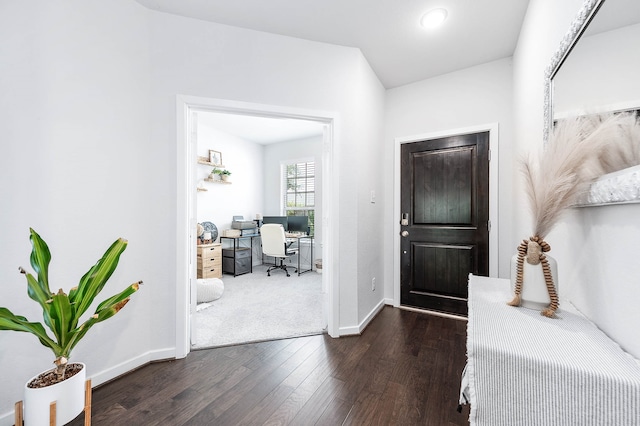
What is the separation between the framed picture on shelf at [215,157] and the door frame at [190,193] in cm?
278

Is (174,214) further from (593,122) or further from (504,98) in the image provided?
(504,98)

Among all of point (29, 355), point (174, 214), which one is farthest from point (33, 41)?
point (29, 355)

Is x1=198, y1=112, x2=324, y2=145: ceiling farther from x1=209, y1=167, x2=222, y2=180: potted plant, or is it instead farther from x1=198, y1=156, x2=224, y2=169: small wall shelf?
x1=209, y1=167, x2=222, y2=180: potted plant

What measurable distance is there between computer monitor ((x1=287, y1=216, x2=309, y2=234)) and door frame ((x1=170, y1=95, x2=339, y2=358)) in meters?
2.93

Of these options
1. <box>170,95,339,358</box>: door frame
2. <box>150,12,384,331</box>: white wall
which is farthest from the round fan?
<box>150,12,384,331</box>: white wall

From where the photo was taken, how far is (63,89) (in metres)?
1.51

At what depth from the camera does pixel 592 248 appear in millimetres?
902

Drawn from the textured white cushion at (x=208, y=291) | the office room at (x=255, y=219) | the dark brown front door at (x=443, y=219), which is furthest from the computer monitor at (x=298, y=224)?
the dark brown front door at (x=443, y=219)

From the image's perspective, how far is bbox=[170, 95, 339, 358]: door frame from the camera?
192 cm

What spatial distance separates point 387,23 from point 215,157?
3739mm

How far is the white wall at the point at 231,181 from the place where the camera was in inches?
181

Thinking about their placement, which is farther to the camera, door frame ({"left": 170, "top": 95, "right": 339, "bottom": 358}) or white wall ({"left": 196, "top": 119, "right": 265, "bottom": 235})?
white wall ({"left": 196, "top": 119, "right": 265, "bottom": 235})

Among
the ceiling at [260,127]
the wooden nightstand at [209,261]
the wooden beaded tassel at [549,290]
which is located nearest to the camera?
the wooden beaded tassel at [549,290]

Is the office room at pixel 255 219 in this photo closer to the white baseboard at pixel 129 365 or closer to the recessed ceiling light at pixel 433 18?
the white baseboard at pixel 129 365
